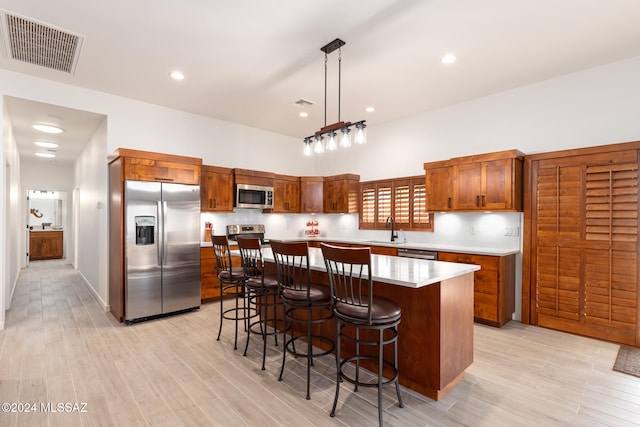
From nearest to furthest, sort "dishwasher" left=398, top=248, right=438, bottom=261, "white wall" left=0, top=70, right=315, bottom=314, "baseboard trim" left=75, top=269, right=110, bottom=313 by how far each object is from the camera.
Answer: "white wall" left=0, top=70, right=315, bottom=314
"dishwasher" left=398, top=248, right=438, bottom=261
"baseboard trim" left=75, top=269, right=110, bottom=313

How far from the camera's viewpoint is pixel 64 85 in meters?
4.08

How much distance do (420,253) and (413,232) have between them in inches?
35.1

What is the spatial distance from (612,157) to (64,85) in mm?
6620

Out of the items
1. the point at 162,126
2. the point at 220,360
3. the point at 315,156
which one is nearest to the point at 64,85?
the point at 162,126

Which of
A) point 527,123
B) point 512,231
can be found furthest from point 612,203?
point 527,123

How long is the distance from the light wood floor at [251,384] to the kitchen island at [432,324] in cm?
15

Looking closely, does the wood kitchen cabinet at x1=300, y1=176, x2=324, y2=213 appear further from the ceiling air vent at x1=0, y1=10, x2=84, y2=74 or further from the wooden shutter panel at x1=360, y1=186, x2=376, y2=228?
the ceiling air vent at x1=0, y1=10, x2=84, y2=74

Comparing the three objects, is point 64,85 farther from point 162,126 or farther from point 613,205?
point 613,205

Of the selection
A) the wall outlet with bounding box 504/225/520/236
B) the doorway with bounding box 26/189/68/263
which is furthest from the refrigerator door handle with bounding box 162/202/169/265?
the doorway with bounding box 26/189/68/263

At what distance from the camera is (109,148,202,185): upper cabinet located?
156 inches

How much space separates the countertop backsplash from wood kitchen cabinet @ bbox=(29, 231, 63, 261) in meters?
7.76

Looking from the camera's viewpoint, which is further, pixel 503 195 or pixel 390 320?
pixel 503 195

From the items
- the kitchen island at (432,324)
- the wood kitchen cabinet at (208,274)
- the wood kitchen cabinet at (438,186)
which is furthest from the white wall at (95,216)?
the wood kitchen cabinet at (438,186)

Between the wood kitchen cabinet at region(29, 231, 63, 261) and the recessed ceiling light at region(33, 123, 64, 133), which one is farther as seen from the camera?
the wood kitchen cabinet at region(29, 231, 63, 261)
